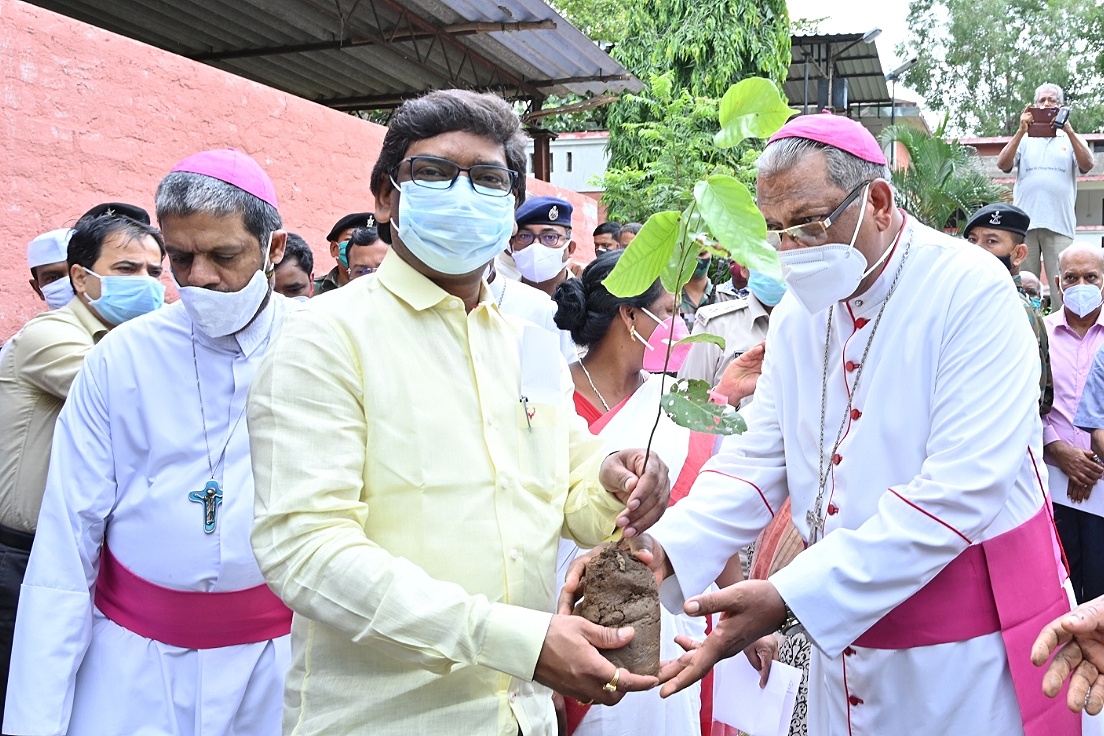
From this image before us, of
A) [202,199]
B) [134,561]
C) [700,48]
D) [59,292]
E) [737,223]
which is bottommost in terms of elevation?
[134,561]

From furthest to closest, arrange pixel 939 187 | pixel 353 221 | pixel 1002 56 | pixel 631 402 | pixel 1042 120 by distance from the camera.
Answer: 1. pixel 1002 56
2. pixel 939 187
3. pixel 1042 120
4. pixel 353 221
5. pixel 631 402

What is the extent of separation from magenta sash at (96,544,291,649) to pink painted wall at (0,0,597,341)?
335cm

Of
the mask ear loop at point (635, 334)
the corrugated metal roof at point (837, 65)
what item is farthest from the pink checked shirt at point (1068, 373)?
the corrugated metal roof at point (837, 65)

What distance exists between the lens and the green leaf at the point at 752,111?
221 cm

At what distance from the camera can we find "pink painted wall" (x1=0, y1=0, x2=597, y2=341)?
18.1 ft

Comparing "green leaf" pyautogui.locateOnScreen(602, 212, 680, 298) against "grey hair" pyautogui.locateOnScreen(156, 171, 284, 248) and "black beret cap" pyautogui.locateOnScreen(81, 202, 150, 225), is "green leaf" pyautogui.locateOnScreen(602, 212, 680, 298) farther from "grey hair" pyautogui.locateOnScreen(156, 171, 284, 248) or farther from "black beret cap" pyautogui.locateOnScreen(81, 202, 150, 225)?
"black beret cap" pyautogui.locateOnScreen(81, 202, 150, 225)

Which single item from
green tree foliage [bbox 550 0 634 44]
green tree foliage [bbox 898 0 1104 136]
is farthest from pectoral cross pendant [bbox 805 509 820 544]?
green tree foliage [bbox 898 0 1104 136]

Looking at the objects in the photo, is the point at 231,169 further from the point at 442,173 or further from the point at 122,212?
the point at 122,212

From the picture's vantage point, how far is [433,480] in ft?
6.90

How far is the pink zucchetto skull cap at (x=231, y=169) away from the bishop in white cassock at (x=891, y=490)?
1.49 m

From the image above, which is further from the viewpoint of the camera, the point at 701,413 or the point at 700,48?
the point at 700,48

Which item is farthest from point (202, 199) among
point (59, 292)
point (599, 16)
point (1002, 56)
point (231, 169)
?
point (1002, 56)

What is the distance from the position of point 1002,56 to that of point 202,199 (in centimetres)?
4732

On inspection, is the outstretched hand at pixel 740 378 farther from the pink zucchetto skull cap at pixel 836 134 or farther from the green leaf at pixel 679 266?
the green leaf at pixel 679 266
